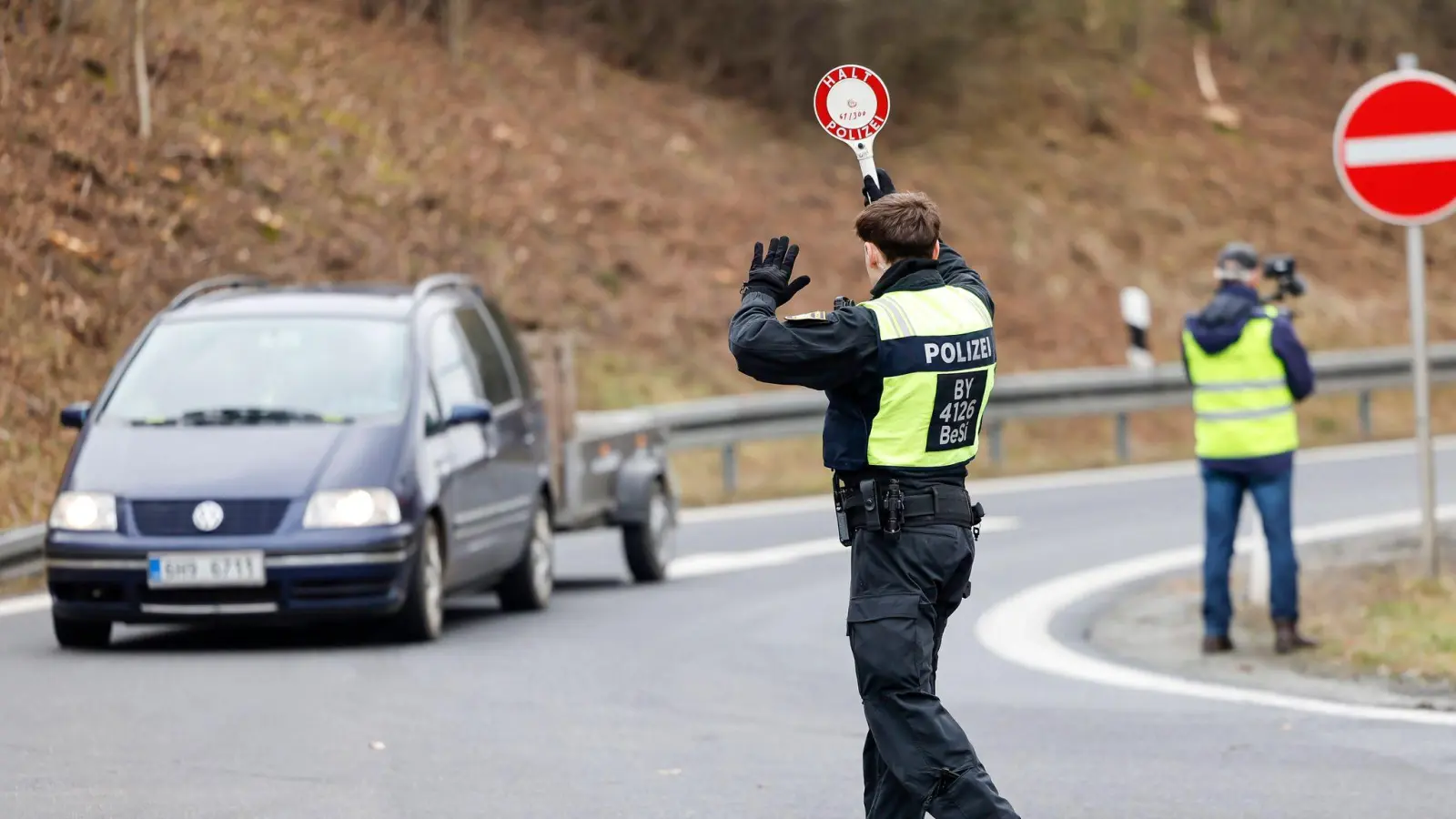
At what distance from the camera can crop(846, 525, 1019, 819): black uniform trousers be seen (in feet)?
19.6

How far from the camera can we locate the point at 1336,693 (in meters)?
10.1

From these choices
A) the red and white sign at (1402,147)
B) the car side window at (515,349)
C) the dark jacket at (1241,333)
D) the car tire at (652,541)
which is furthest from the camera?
the car tire at (652,541)

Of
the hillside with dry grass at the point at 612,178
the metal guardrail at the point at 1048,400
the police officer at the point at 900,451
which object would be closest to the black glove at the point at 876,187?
the police officer at the point at 900,451

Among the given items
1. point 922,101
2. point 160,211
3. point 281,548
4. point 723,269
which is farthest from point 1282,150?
point 281,548

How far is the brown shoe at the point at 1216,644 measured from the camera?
11469mm

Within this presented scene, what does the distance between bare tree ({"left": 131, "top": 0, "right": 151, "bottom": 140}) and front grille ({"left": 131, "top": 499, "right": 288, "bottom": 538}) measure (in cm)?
1281

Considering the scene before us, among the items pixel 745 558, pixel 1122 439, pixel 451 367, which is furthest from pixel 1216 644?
pixel 1122 439

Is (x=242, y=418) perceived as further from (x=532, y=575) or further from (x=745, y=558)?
(x=745, y=558)

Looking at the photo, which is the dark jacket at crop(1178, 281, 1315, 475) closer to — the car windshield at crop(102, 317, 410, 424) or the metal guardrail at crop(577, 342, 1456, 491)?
the car windshield at crop(102, 317, 410, 424)

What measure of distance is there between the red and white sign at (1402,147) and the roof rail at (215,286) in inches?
222

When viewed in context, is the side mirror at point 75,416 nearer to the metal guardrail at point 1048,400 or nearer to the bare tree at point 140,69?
the metal guardrail at point 1048,400

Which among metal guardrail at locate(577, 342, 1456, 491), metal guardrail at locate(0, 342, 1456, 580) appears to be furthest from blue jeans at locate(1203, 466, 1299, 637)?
metal guardrail at locate(577, 342, 1456, 491)

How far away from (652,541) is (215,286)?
320cm

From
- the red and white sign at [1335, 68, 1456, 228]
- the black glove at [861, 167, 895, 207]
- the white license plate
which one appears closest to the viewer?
the black glove at [861, 167, 895, 207]
